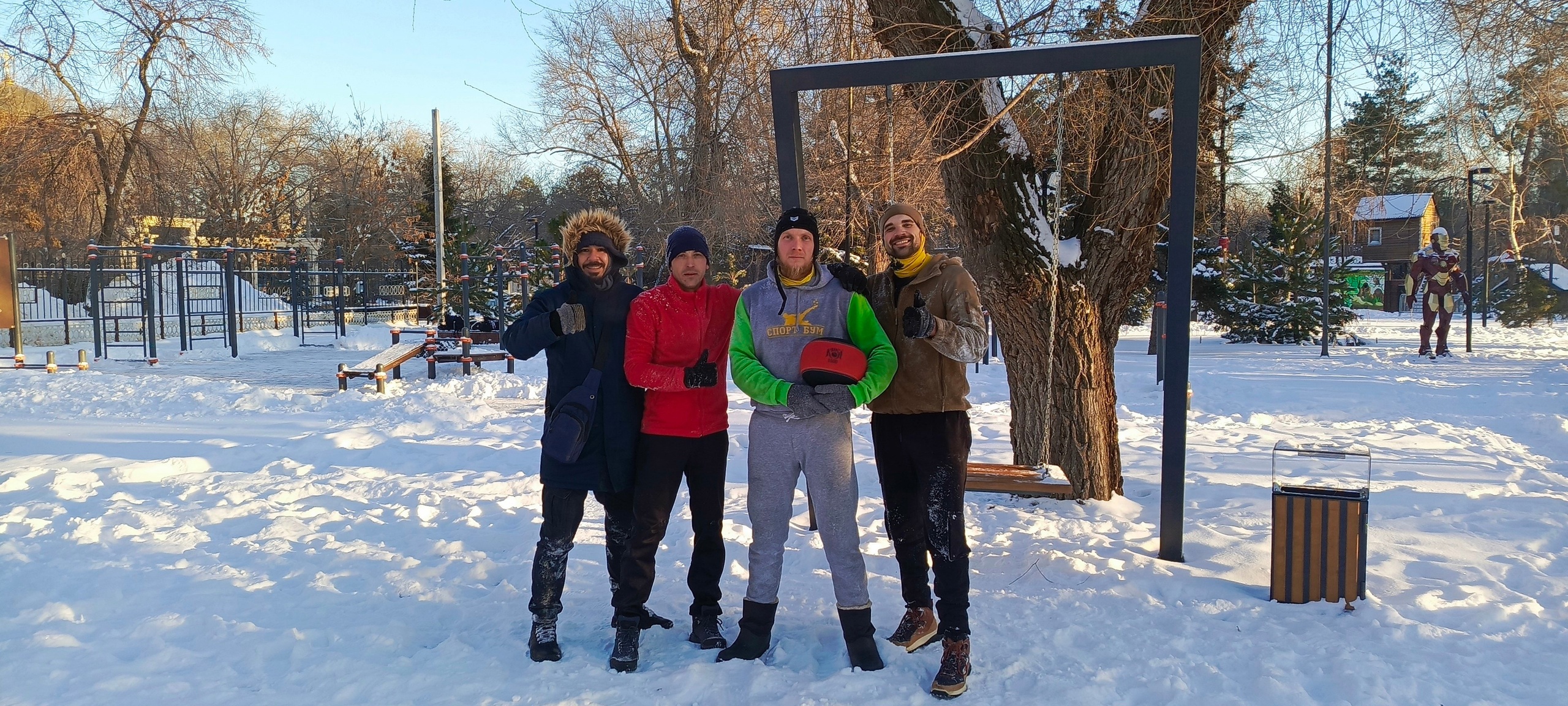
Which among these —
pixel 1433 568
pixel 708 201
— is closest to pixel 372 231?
pixel 708 201

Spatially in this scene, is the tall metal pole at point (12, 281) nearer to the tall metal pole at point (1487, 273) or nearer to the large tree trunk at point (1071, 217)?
the large tree trunk at point (1071, 217)

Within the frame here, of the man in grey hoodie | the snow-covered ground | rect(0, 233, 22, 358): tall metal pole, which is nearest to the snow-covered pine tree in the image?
the snow-covered ground

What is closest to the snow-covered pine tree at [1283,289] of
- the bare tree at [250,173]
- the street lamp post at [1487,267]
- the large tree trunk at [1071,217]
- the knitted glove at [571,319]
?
the street lamp post at [1487,267]

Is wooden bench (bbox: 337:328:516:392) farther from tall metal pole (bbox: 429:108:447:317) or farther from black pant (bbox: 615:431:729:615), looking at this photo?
black pant (bbox: 615:431:729:615)

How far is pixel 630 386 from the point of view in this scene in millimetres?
3822

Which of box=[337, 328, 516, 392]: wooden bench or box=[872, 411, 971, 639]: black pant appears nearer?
box=[872, 411, 971, 639]: black pant

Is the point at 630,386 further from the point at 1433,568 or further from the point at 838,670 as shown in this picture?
the point at 1433,568

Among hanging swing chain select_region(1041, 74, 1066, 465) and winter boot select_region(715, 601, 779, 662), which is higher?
hanging swing chain select_region(1041, 74, 1066, 465)

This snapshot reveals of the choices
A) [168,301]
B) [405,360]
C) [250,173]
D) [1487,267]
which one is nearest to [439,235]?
[168,301]

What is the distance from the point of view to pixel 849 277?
3.76m

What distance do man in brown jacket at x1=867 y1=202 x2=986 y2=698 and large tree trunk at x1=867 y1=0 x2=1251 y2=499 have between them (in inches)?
75.7

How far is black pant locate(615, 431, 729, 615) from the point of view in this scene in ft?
12.4

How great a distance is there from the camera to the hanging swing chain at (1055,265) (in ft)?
16.4

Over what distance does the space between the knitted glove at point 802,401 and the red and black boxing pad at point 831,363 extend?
0.14 ft
